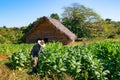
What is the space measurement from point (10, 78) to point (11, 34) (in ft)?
146

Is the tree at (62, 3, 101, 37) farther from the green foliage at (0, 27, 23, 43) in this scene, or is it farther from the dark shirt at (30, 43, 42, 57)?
the dark shirt at (30, 43, 42, 57)

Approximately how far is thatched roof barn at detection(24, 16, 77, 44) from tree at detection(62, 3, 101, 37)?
10.3 meters

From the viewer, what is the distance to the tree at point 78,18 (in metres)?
48.3

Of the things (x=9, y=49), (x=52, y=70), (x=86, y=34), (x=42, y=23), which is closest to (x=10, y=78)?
(x=52, y=70)

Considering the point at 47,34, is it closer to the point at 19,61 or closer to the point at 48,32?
the point at 48,32

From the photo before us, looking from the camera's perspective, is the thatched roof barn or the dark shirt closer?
the dark shirt

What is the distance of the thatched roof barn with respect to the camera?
36812 mm

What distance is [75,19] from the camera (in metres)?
49.6

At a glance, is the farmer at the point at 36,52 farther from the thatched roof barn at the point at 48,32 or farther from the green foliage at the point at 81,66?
the thatched roof barn at the point at 48,32

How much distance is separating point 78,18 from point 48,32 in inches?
494

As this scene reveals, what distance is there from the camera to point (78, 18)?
1957 inches

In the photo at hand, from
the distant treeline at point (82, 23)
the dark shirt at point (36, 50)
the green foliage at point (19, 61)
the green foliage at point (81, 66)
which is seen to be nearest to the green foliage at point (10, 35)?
the distant treeline at point (82, 23)

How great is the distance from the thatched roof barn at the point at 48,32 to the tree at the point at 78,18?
33.9 feet

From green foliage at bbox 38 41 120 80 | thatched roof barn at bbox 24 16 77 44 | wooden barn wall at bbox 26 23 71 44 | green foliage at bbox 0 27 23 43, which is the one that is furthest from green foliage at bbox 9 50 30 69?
green foliage at bbox 0 27 23 43
